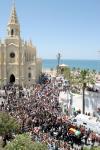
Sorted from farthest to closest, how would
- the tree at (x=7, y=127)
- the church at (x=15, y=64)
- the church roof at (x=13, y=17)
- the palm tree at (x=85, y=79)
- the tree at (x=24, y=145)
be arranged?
the church roof at (x=13, y=17), the church at (x=15, y=64), the palm tree at (x=85, y=79), the tree at (x=7, y=127), the tree at (x=24, y=145)

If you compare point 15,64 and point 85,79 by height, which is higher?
point 15,64

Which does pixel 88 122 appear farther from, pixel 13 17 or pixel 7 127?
pixel 13 17

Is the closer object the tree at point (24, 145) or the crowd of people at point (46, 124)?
the tree at point (24, 145)

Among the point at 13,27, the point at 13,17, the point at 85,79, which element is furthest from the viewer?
the point at 13,17

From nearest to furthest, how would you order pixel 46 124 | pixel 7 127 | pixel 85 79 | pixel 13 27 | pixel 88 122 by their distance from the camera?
pixel 7 127 → pixel 46 124 → pixel 88 122 → pixel 85 79 → pixel 13 27

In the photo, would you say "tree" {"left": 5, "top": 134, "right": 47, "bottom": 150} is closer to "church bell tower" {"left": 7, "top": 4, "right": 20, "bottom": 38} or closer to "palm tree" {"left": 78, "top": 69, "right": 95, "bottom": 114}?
"palm tree" {"left": 78, "top": 69, "right": 95, "bottom": 114}

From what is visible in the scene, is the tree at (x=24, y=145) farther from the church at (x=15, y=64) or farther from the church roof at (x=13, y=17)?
the church roof at (x=13, y=17)

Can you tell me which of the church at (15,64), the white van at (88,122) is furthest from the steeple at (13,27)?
the white van at (88,122)

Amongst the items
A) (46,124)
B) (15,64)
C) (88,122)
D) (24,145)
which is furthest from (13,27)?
(24,145)

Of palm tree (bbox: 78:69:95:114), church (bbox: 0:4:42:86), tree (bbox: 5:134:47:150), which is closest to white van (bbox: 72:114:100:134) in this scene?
palm tree (bbox: 78:69:95:114)

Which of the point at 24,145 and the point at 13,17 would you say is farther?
the point at 13,17

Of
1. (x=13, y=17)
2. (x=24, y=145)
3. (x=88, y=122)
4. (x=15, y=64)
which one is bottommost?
(x=88, y=122)

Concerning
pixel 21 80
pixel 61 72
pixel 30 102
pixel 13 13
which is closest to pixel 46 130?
pixel 30 102

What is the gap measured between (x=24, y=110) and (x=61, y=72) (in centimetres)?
4987
